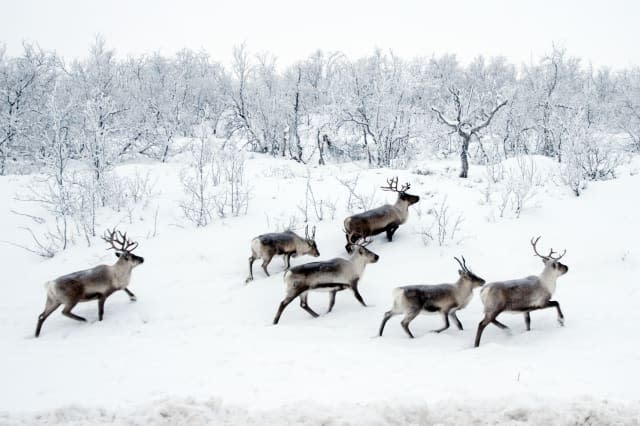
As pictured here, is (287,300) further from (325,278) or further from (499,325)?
(499,325)

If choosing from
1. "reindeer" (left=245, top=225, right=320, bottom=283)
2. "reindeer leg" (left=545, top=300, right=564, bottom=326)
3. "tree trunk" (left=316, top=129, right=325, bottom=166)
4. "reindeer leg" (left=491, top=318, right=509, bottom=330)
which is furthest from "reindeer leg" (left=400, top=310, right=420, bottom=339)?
"tree trunk" (left=316, top=129, right=325, bottom=166)

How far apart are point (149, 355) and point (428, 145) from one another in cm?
2622

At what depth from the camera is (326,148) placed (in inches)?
1219

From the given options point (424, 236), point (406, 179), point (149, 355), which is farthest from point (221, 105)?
point (149, 355)

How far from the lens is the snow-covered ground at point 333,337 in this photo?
455 cm

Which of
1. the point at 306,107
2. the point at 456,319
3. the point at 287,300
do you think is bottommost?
the point at 456,319

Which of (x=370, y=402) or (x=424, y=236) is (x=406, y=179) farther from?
(x=370, y=402)

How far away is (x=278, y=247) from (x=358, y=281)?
189cm

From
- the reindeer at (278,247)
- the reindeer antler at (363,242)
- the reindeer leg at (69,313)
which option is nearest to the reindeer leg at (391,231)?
the reindeer antler at (363,242)

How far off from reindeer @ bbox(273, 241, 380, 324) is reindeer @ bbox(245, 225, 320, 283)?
4.50ft

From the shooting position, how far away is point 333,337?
22.3 ft

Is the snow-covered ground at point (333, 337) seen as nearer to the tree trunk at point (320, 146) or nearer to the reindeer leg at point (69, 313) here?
the reindeer leg at point (69, 313)

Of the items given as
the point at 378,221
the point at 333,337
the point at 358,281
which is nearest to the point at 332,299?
the point at 358,281

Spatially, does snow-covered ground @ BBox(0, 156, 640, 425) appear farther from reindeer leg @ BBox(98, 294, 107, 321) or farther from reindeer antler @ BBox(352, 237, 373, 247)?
reindeer antler @ BBox(352, 237, 373, 247)
